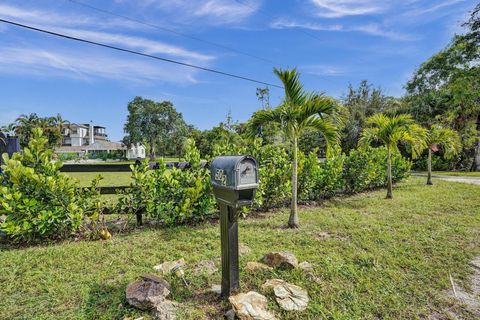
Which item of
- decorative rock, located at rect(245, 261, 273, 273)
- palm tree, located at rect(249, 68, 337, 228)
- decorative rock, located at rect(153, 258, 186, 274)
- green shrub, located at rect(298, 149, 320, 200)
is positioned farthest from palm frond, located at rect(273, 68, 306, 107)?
decorative rock, located at rect(153, 258, 186, 274)

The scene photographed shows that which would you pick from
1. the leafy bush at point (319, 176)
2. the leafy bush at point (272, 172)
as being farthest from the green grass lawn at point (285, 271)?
the leafy bush at point (319, 176)

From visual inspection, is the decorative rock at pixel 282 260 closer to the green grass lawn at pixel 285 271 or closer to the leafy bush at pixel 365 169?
the green grass lawn at pixel 285 271

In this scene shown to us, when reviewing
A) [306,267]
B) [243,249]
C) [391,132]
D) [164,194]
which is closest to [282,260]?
[306,267]

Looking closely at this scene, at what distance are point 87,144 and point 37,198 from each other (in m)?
66.3

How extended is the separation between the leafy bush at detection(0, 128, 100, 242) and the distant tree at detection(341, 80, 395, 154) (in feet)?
65.6

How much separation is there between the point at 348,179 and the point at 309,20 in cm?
521

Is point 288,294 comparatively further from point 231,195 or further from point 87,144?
point 87,144

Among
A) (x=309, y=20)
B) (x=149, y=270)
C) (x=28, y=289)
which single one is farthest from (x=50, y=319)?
(x=309, y=20)

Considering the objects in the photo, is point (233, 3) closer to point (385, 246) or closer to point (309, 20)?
point (309, 20)

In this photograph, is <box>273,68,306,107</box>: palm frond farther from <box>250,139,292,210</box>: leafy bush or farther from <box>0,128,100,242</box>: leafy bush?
<box>0,128,100,242</box>: leafy bush

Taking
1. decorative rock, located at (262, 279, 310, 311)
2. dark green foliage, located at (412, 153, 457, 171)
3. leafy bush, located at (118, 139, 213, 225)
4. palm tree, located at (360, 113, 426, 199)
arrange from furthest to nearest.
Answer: dark green foliage, located at (412, 153, 457, 171) < palm tree, located at (360, 113, 426, 199) < leafy bush, located at (118, 139, 213, 225) < decorative rock, located at (262, 279, 310, 311)

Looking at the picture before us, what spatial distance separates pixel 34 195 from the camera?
324 cm

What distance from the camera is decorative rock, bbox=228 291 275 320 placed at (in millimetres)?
1842

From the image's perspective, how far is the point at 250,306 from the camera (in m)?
1.92
